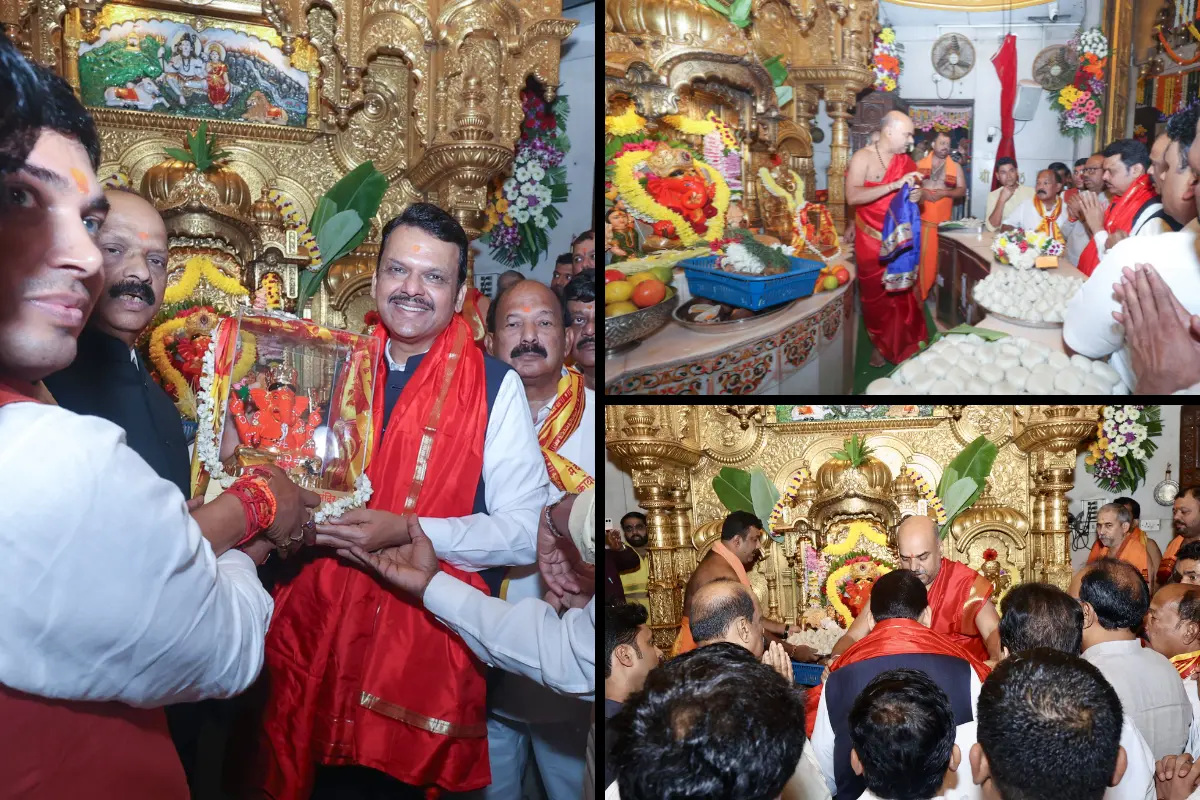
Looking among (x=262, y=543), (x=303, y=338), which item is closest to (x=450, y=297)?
(x=303, y=338)

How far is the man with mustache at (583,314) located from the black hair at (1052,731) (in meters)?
1.50

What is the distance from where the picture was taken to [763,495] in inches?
140

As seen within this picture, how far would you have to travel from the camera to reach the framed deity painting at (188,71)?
317 centimetres

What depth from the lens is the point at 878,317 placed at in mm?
3559

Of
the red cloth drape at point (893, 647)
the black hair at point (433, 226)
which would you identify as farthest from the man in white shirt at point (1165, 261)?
the black hair at point (433, 226)

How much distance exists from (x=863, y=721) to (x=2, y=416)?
2305mm

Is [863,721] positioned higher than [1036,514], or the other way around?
[1036,514]

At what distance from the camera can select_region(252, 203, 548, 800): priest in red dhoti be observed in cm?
323

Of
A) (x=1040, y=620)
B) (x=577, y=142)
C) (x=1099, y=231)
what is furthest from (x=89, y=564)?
(x=1099, y=231)

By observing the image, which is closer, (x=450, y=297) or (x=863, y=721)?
(x=863, y=721)

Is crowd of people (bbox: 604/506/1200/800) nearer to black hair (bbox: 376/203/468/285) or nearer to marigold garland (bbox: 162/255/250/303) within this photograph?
black hair (bbox: 376/203/468/285)

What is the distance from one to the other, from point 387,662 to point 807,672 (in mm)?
1274

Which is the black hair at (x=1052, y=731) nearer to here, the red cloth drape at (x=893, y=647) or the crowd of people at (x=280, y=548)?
the red cloth drape at (x=893, y=647)

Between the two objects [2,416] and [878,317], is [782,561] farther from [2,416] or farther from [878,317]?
[2,416]
